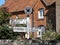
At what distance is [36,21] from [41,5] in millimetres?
3188

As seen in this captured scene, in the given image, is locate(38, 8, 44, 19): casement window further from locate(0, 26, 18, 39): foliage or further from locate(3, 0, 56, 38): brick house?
locate(0, 26, 18, 39): foliage

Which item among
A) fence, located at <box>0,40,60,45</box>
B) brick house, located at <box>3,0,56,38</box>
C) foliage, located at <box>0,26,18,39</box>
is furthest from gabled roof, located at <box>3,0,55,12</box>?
fence, located at <box>0,40,60,45</box>

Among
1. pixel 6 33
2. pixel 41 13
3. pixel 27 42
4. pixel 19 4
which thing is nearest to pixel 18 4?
pixel 19 4

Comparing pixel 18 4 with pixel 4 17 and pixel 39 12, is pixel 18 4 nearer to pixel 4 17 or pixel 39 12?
pixel 39 12

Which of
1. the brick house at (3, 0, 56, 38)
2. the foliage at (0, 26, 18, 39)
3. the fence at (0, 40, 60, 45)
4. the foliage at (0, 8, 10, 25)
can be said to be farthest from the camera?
the brick house at (3, 0, 56, 38)

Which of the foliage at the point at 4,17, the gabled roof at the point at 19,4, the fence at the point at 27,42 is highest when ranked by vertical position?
the gabled roof at the point at 19,4

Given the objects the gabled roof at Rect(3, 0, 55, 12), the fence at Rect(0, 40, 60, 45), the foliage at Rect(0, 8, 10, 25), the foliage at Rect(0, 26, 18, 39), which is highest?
the gabled roof at Rect(3, 0, 55, 12)

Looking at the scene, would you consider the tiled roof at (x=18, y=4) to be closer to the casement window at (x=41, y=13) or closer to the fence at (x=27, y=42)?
the casement window at (x=41, y=13)

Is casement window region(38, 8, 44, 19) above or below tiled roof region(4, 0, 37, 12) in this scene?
below

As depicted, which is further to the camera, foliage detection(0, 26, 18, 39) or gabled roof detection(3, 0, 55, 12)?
gabled roof detection(3, 0, 55, 12)

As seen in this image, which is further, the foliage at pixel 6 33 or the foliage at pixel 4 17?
the foliage at pixel 4 17

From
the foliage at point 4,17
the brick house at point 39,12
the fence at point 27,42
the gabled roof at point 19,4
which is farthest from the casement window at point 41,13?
the fence at point 27,42

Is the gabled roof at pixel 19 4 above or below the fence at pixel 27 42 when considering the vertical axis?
above

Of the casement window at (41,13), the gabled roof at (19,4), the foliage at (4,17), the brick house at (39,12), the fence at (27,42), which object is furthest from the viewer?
the gabled roof at (19,4)
